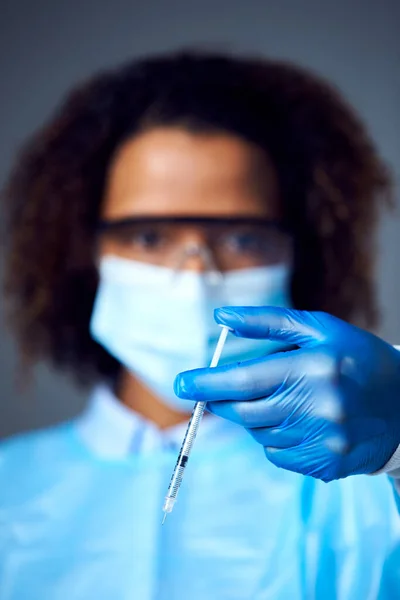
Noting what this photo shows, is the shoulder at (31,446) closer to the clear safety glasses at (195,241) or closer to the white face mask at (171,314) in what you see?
the white face mask at (171,314)

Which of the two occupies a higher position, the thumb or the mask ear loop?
the thumb

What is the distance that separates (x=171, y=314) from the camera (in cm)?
98

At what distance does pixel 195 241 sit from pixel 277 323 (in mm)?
387

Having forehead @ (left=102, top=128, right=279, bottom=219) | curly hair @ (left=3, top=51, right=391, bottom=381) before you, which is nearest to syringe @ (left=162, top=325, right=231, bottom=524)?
forehead @ (left=102, top=128, right=279, bottom=219)

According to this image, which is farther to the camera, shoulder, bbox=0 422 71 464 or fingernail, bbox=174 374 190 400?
shoulder, bbox=0 422 71 464

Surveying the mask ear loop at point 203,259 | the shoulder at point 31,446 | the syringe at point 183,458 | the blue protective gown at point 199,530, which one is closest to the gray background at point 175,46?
the shoulder at point 31,446

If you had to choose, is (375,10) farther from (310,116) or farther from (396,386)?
(396,386)

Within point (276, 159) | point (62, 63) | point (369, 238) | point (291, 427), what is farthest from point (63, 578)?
point (62, 63)

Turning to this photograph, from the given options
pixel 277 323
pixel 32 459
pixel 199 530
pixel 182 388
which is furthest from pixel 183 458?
pixel 32 459

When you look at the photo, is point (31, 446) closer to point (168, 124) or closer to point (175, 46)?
point (168, 124)

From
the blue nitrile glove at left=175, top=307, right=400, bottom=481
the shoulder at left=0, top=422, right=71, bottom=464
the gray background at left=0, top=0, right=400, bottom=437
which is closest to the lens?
the blue nitrile glove at left=175, top=307, right=400, bottom=481

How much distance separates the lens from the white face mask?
0.96 metres

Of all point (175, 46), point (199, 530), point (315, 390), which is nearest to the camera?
point (315, 390)

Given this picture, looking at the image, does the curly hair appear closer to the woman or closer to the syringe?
the woman
